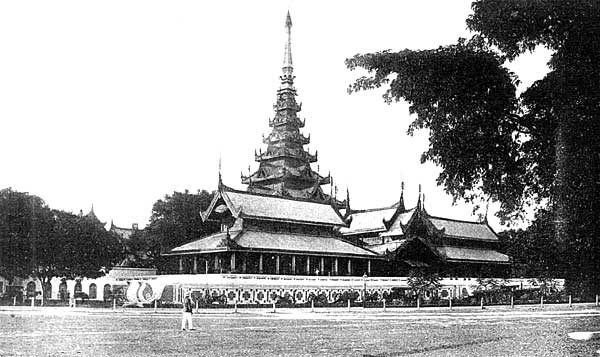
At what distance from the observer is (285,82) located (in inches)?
3391

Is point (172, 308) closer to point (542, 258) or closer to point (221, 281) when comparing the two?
point (221, 281)

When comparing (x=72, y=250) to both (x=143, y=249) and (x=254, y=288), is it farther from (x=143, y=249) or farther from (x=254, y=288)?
(x=254, y=288)

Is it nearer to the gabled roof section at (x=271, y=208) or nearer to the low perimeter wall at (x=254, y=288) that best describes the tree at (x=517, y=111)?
the low perimeter wall at (x=254, y=288)

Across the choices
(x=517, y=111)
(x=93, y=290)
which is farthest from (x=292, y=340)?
(x=93, y=290)

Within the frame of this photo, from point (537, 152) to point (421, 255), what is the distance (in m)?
54.0

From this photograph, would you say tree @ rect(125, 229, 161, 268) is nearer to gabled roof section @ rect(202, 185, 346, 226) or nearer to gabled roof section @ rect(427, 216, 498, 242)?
gabled roof section @ rect(202, 185, 346, 226)

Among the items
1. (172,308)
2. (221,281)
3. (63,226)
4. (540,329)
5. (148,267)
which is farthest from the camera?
(148,267)

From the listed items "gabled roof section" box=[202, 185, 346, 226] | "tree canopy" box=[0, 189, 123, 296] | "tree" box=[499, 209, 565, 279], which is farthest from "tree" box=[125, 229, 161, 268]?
"tree" box=[499, 209, 565, 279]

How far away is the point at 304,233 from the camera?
214 ft

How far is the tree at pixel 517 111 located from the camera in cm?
1455

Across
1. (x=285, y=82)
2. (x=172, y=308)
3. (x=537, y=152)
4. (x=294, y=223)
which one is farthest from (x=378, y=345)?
(x=285, y=82)

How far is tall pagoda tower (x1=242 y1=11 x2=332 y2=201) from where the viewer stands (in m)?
81.2

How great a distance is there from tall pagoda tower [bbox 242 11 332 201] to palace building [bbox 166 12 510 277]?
110 mm

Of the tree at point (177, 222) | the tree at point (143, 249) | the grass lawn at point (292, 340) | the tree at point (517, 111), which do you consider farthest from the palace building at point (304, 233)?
the tree at point (517, 111)
